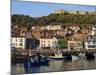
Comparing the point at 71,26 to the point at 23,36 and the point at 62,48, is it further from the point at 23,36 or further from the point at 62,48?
the point at 23,36

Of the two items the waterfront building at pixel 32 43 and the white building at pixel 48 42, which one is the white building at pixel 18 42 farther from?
the white building at pixel 48 42

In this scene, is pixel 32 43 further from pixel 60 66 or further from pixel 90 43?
pixel 90 43

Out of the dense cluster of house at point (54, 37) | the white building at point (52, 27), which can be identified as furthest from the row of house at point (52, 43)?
the white building at point (52, 27)

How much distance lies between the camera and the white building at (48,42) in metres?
2.50

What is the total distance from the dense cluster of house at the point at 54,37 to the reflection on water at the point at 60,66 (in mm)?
176

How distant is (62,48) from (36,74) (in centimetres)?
43

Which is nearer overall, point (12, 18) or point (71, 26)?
point (12, 18)

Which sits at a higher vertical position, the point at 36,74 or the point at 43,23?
the point at 43,23

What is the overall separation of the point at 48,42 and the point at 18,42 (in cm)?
36

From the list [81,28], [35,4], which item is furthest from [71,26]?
[35,4]

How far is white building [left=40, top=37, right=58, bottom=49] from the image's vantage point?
8.21 ft

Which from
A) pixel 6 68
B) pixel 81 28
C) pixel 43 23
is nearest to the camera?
pixel 6 68

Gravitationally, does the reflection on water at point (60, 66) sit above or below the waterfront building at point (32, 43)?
below

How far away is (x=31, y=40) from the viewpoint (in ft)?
8.08
